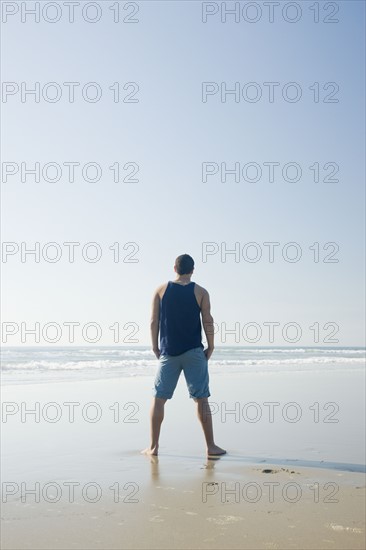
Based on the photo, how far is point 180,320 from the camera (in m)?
5.03

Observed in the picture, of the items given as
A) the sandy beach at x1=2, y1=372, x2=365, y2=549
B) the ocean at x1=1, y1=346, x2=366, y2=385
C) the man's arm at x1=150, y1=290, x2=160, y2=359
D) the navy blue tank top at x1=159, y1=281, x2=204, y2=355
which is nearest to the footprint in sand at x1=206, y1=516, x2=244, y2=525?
the sandy beach at x1=2, y1=372, x2=365, y2=549

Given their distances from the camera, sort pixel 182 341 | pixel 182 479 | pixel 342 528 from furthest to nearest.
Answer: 1. pixel 182 341
2. pixel 182 479
3. pixel 342 528

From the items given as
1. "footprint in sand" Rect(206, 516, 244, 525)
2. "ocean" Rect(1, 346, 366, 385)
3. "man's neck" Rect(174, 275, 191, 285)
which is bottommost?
"ocean" Rect(1, 346, 366, 385)

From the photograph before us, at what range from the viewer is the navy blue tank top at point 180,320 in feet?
16.4

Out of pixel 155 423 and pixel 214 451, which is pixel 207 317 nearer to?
pixel 155 423

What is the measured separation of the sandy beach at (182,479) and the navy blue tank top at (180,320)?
95 centimetres

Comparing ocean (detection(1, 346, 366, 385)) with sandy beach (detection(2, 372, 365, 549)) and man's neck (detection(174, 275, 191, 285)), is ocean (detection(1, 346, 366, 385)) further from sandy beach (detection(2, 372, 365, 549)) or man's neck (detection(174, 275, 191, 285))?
man's neck (detection(174, 275, 191, 285))

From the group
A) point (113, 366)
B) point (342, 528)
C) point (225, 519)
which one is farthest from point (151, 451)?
point (113, 366)

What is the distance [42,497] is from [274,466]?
6.16ft

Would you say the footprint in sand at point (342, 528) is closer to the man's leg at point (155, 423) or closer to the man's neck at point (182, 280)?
the man's leg at point (155, 423)

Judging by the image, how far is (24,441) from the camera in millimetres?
5375

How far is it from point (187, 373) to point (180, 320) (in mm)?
476

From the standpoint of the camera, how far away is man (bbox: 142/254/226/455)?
496 centimetres

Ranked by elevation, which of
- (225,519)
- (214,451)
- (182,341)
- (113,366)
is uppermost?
(182,341)
